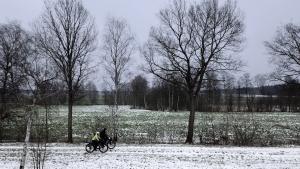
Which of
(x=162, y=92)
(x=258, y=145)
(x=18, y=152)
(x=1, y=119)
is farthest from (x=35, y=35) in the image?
(x=162, y=92)

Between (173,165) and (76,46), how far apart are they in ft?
46.5

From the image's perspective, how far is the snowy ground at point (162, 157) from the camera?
65.0 feet

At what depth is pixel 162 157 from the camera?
22250mm

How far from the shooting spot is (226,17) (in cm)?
2958

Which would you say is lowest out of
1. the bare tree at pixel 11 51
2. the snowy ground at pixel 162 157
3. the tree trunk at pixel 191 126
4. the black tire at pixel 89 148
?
the snowy ground at pixel 162 157

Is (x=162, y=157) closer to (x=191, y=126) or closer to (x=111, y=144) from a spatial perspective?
(x=111, y=144)

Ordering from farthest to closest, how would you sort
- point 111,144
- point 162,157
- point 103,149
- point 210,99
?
point 210,99 → point 111,144 → point 103,149 → point 162,157

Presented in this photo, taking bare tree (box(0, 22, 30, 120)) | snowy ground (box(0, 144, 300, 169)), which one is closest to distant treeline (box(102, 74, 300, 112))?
bare tree (box(0, 22, 30, 120))

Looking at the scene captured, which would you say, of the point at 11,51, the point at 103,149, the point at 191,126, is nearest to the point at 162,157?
the point at 103,149

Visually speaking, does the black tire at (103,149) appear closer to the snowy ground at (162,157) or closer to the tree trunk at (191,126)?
the snowy ground at (162,157)

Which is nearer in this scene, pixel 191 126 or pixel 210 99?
pixel 191 126

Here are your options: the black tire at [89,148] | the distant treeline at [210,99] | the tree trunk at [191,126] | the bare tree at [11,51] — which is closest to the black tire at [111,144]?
the black tire at [89,148]

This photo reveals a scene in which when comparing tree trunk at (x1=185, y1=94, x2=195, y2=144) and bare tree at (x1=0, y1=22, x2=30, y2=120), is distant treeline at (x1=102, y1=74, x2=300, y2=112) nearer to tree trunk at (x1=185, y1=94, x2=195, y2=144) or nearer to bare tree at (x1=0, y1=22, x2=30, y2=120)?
bare tree at (x1=0, y1=22, x2=30, y2=120)

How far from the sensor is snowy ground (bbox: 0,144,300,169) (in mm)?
19797
